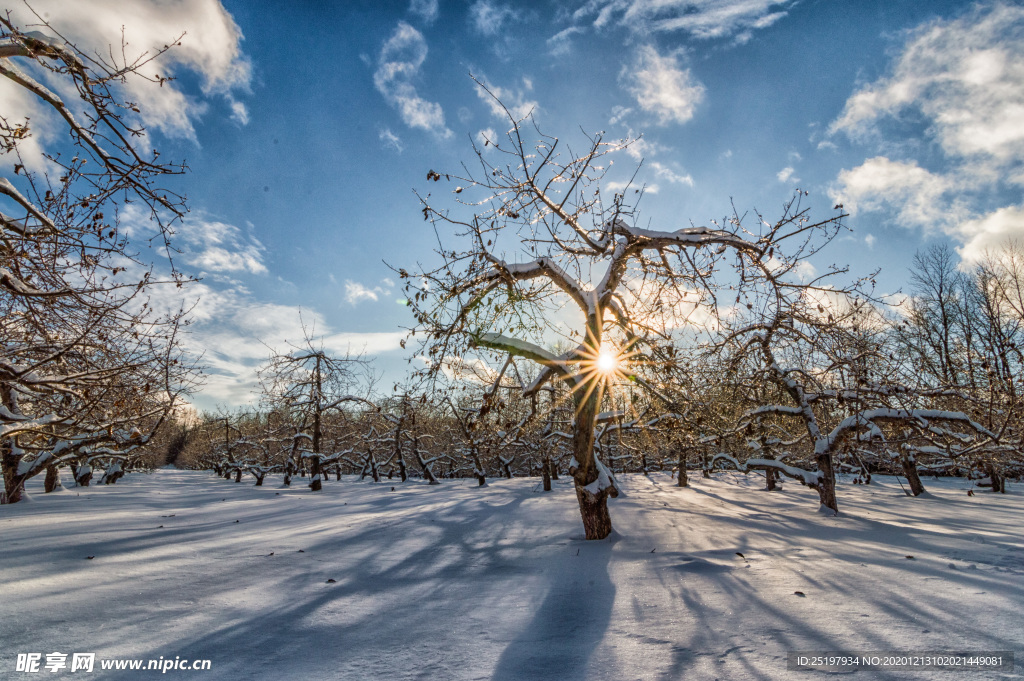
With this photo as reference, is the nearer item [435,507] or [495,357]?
[495,357]

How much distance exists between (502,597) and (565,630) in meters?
1.17

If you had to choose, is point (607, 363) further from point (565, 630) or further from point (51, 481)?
point (51, 481)

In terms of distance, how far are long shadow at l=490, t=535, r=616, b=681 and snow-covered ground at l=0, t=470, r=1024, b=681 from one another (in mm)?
24

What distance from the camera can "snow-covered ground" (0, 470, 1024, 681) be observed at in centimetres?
318

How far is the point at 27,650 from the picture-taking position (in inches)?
124

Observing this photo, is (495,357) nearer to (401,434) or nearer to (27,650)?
(27,650)

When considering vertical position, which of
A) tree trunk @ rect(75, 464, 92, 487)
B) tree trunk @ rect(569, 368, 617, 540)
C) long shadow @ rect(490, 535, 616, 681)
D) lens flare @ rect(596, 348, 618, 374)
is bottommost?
tree trunk @ rect(75, 464, 92, 487)

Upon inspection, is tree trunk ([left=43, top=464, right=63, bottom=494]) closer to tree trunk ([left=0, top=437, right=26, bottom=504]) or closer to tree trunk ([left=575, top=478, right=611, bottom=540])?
tree trunk ([left=0, top=437, right=26, bottom=504])

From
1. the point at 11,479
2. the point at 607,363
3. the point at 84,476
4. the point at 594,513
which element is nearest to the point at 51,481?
the point at 84,476

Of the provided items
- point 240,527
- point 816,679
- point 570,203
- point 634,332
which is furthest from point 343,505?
point 816,679

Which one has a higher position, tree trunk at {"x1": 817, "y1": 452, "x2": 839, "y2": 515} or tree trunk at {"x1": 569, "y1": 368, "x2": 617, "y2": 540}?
tree trunk at {"x1": 569, "y1": 368, "x2": 617, "y2": 540}

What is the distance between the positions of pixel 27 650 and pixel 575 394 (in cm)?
644

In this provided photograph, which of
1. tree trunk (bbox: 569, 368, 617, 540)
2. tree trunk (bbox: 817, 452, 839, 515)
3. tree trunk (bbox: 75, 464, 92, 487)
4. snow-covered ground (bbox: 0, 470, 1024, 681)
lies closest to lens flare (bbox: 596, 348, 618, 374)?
tree trunk (bbox: 569, 368, 617, 540)

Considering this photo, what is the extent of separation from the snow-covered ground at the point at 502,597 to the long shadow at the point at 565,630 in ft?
0.08
